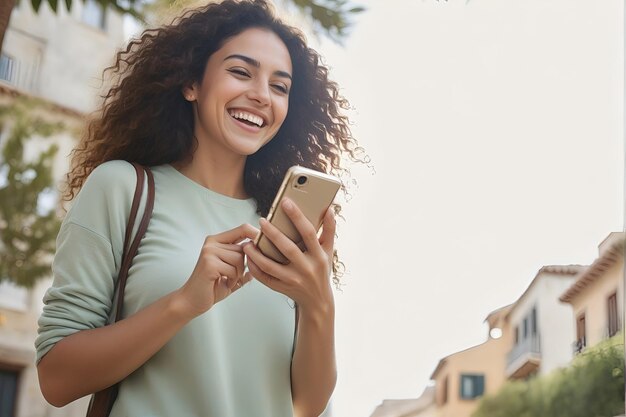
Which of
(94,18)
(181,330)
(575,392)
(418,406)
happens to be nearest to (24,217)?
(94,18)

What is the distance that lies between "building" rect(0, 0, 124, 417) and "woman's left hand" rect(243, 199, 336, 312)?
336cm

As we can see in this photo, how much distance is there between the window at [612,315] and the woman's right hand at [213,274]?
60.0 inches

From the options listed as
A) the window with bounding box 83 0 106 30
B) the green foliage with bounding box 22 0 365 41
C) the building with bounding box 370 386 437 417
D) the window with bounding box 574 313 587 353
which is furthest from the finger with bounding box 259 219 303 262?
the window with bounding box 83 0 106 30

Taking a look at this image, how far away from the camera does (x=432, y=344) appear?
98.5 inches

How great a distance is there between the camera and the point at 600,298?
6.59ft

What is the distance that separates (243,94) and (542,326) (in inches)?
76.1

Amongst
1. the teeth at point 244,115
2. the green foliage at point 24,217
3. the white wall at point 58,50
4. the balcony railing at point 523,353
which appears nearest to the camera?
the teeth at point 244,115

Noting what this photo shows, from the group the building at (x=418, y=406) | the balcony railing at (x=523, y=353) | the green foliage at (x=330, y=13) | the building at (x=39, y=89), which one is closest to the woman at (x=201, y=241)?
the green foliage at (x=330, y=13)

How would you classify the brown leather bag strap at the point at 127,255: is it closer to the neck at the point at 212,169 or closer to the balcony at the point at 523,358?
the neck at the point at 212,169

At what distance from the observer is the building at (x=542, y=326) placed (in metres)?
2.24

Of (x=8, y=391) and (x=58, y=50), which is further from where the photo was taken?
(x=58, y=50)

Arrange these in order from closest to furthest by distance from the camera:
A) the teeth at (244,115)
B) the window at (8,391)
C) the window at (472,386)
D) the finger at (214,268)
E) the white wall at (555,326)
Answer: the finger at (214,268), the teeth at (244,115), the white wall at (555,326), the window at (472,386), the window at (8,391)

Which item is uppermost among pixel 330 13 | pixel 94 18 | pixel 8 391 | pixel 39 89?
pixel 94 18

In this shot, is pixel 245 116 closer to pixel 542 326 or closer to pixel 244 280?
pixel 244 280
